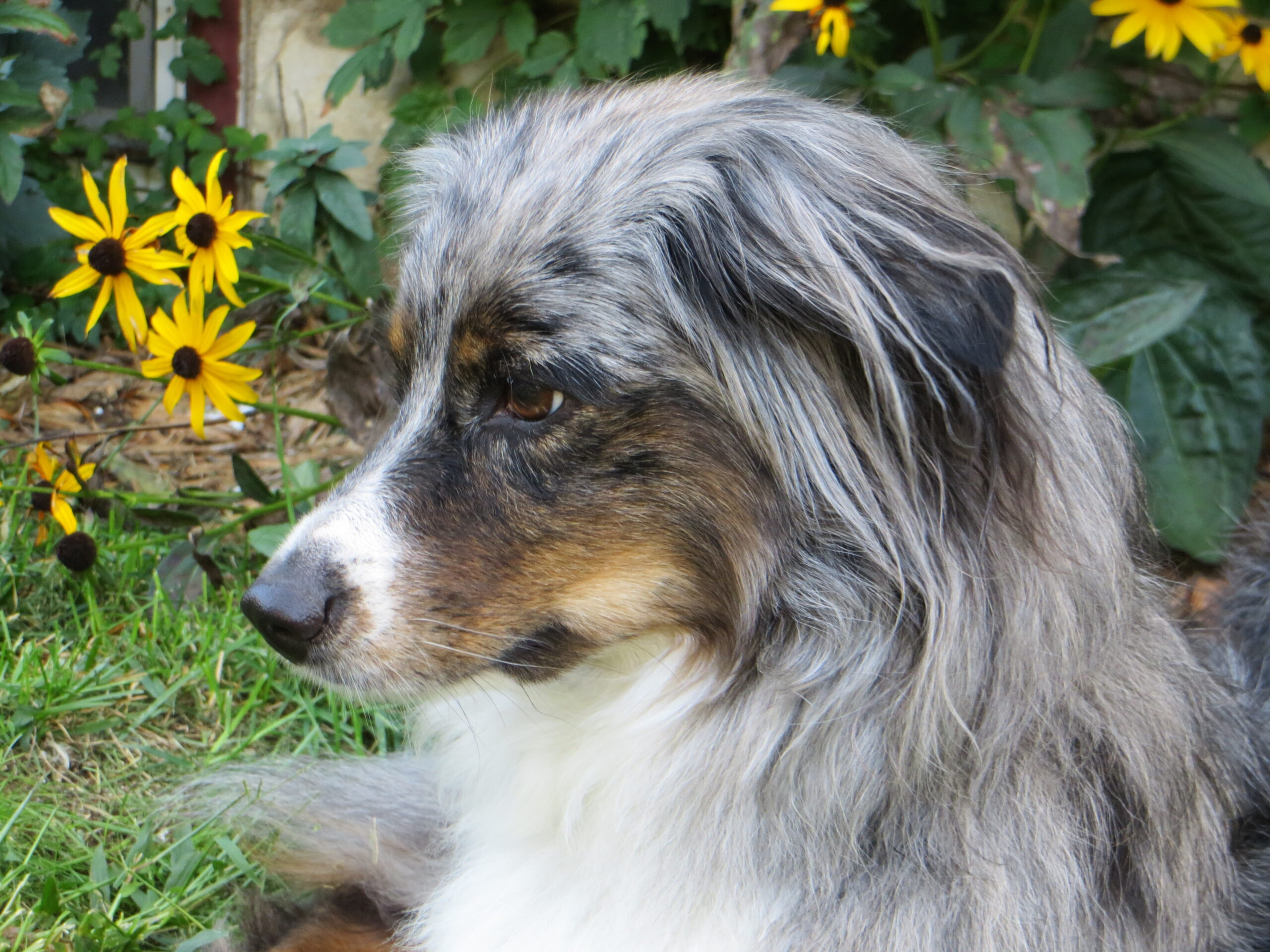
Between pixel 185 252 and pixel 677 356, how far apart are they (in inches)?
71.6

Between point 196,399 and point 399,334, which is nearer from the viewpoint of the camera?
point 399,334

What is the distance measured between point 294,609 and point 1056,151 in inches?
79.4

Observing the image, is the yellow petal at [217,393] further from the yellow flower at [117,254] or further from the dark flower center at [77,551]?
the dark flower center at [77,551]

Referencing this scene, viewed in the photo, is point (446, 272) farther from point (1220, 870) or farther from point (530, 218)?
point (1220, 870)

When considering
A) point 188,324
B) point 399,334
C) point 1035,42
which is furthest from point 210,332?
point 1035,42

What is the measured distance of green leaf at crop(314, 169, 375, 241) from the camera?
3.54m

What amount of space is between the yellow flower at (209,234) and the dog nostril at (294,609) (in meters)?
1.48

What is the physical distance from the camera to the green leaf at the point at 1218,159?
119 inches

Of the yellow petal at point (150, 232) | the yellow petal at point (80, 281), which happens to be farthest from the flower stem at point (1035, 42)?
the yellow petal at point (80, 281)

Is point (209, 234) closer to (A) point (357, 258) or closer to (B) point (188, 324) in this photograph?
(B) point (188, 324)

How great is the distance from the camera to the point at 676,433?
1814mm

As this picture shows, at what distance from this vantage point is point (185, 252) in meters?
3.13

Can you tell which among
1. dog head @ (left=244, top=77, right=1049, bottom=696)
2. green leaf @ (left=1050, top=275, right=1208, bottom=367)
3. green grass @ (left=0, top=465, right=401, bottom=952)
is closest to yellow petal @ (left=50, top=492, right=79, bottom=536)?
green grass @ (left=0, top=465, right=401, bottom=952)

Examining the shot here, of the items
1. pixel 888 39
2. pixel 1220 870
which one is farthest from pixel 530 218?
pixel 888 39
